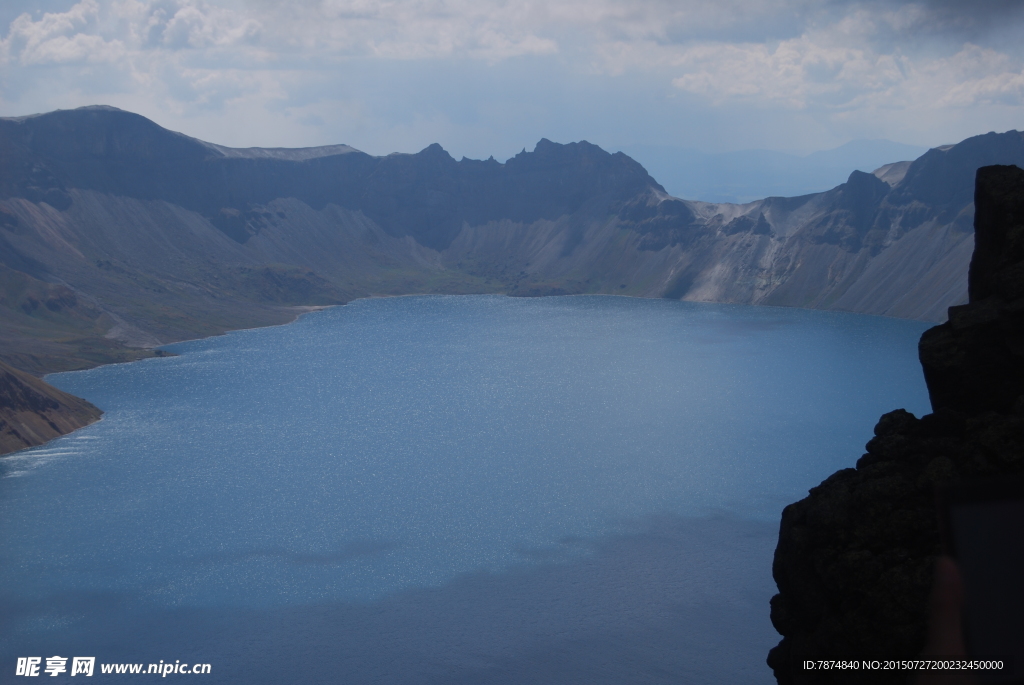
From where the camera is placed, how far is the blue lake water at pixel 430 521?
54344 mm

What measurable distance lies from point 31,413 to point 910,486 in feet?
375

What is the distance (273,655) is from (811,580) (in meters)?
37.5

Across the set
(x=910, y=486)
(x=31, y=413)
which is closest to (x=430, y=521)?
(x=910, y=486)

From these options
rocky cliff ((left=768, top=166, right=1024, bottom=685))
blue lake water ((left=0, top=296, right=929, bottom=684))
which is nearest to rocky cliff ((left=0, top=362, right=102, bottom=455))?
blue lake water ((left=0, top=296, right=929, bottom=684))

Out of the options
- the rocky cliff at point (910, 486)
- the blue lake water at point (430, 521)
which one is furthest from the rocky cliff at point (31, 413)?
the rocky cliff at point (910, 486)

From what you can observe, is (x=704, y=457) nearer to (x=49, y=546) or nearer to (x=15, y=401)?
(x=49, y=546)

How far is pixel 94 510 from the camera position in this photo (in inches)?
3312

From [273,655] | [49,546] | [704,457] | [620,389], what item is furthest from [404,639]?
[620,389]

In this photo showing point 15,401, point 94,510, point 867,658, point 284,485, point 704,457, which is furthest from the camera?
point 15,401

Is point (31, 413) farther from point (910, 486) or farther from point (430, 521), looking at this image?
point (910, 486)

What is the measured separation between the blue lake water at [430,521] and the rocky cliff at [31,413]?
3.34 m

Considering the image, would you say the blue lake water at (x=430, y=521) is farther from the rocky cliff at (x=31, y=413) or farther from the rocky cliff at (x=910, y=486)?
the rocky cliff at (x=910, y=486)

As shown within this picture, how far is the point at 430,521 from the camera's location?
3091 inches

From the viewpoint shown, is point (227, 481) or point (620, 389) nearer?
point (227, 481)
